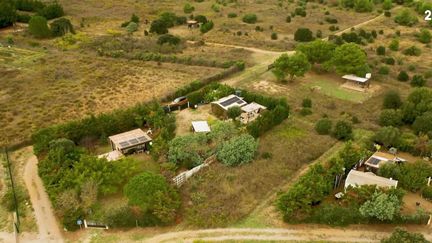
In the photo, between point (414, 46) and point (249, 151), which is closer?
point (249, 151)

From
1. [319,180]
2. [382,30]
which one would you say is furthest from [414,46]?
[319,180]

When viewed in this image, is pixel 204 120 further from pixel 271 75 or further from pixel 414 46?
pixel 414 46

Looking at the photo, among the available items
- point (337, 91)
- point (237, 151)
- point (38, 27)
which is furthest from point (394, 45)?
point (38, 27)

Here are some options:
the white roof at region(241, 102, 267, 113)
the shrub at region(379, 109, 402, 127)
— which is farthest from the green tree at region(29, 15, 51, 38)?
the shrub at region(379, 109, 402, 127)

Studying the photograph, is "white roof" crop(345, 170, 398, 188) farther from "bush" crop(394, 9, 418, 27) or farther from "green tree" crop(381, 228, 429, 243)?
"bush" crop(394, 9, 418, 27)

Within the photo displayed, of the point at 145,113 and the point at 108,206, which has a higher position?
the point at 145,113

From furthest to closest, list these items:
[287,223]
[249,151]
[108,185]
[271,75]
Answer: [271,75] < [249,151] < [108,185] < [287,223]
